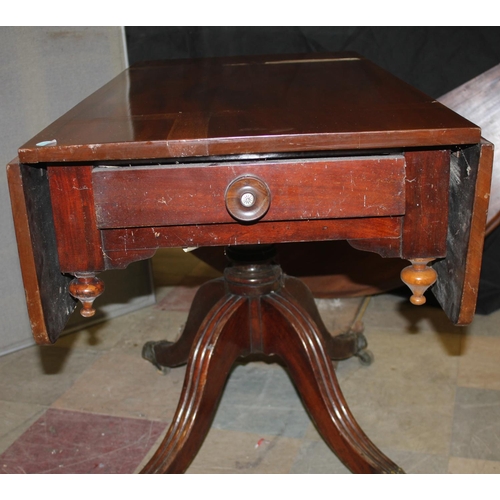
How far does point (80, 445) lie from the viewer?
1.60 meters

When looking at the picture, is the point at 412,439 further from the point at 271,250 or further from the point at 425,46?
the point at 425,46

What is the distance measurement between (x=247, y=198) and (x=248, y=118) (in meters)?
0.14

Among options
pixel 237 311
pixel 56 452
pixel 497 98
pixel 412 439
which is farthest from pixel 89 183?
pixel 497 98

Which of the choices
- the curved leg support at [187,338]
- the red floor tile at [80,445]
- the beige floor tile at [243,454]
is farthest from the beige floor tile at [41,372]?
the beige floor tile at [243,454]

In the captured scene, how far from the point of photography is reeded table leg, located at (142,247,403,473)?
4.67ft

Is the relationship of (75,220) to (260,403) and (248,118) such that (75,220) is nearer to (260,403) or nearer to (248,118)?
(248,118)

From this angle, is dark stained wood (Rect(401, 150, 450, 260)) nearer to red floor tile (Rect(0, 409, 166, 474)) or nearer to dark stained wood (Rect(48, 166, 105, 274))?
dark stained wood (Rect(48, 166, 105, 274))

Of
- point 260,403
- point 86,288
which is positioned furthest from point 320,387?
point 86,288

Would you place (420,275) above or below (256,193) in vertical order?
below

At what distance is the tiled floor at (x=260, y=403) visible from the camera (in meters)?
1.53

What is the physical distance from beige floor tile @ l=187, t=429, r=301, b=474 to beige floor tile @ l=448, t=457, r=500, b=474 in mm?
332

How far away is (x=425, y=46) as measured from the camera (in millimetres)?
2092

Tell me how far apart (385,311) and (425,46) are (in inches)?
31.8

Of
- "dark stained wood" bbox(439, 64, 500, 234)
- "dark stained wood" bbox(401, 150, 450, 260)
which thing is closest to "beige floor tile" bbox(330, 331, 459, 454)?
"dark stained wood" bbox(439, 64, 500, 234)
